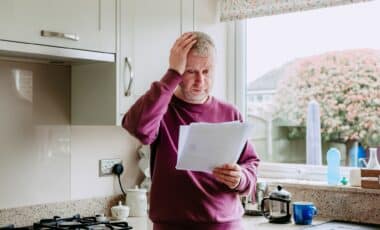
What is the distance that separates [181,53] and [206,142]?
29 cm

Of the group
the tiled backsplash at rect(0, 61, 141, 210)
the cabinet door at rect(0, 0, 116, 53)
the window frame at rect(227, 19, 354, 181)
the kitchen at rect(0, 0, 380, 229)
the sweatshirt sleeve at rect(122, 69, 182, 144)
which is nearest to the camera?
the sweatshirt sleeve at rect(122, 69, 182, 144)

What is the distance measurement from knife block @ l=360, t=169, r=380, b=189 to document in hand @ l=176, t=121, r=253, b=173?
3.44 ft

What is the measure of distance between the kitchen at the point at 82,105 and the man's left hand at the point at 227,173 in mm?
762

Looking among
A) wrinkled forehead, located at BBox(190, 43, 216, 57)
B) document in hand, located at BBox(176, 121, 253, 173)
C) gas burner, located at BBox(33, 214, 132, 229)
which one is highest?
wrinkled forehead, located at BBox(190, 43, 216, 57)

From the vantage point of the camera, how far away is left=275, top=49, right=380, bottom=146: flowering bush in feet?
8.83

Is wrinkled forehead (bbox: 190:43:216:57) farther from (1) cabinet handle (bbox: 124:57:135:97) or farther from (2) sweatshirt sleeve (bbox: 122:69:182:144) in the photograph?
(1) cabinet handle (bbox: 124:57:135:97)

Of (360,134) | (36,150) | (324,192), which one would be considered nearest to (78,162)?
(36,150)

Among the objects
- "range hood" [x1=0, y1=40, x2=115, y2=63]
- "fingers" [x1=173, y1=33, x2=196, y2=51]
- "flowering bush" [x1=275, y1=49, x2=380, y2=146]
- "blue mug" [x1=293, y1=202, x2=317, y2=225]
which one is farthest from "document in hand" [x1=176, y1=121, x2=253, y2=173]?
"flowering bush" [x1=275, y1=49, x2=380, y2=146]

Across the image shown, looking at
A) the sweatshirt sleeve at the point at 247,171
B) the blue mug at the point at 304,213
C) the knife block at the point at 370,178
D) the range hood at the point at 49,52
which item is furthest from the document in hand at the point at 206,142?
the knife block at the point at 370,178

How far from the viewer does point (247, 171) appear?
6.07ft

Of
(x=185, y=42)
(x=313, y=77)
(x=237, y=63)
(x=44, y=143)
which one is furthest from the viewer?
(x=237, y=63)

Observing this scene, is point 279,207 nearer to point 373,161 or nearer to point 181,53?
point 373,161

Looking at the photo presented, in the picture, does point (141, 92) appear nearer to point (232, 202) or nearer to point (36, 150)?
point (36, 150)

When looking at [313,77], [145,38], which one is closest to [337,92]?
[313,77]
